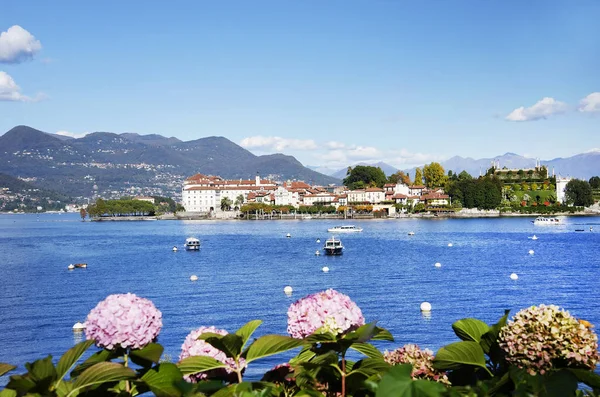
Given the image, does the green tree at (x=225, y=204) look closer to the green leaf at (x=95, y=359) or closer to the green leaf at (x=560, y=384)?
the green leaf at (x=95, y=359)

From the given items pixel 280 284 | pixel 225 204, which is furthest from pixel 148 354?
pixel 225 204

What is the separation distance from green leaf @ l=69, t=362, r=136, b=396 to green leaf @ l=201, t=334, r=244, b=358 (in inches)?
16.6

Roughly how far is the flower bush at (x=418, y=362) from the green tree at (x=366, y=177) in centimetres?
14671

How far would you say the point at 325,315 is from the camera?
351cm

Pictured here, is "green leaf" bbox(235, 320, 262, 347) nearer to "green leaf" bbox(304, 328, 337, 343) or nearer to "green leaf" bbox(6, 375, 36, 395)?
"green leaf" bbox(304, 328, 337, 343)

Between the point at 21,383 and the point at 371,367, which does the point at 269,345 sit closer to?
the point at 371,367

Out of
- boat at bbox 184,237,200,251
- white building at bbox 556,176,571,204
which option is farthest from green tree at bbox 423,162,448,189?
boat at bbox 184,237,200,251

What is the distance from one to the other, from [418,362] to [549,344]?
873 millimetres

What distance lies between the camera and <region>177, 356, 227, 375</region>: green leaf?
10.7ft

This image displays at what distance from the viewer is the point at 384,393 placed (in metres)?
2.08

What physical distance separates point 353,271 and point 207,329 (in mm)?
37162

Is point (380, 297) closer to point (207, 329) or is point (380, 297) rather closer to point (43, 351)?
point (43, 351)

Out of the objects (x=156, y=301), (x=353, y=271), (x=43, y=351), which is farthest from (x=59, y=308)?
(x=353, y=271)

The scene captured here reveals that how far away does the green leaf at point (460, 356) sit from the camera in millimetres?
3393
